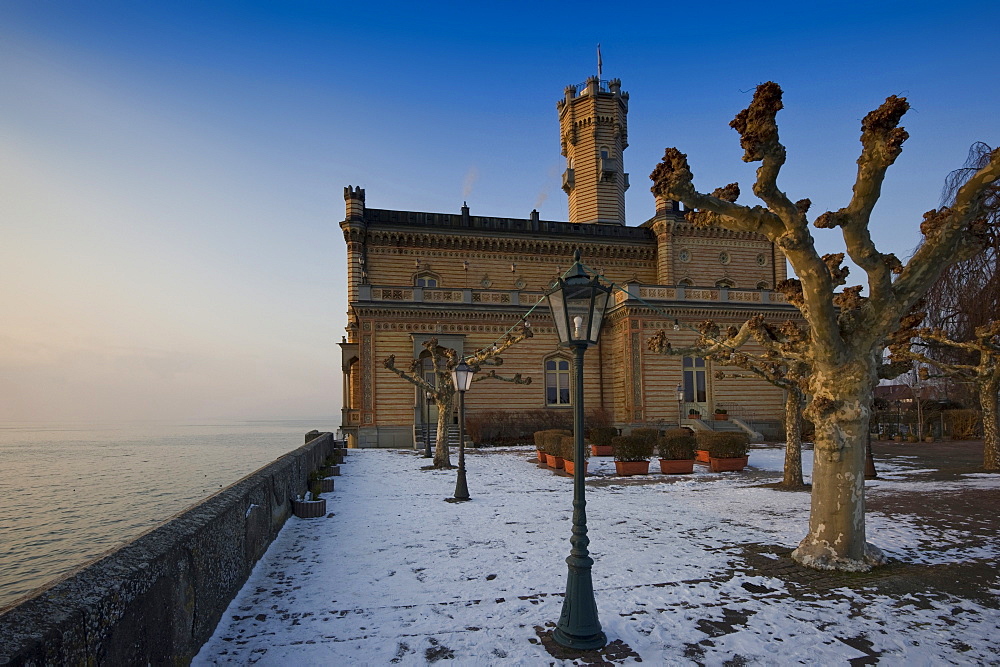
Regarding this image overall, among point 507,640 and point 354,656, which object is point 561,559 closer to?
point 507,640

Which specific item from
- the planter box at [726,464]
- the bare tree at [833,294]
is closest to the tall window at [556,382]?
the planter box at [726,464]

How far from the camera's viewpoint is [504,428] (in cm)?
2959

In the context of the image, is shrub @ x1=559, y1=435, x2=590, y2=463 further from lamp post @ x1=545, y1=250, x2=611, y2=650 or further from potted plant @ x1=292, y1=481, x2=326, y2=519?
lamp post @ x1=545, y1=250, x2=611, y2=650

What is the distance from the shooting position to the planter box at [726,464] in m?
17.9

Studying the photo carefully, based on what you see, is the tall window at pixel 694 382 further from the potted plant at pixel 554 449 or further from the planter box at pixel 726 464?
the potted plant at pixel 554 449

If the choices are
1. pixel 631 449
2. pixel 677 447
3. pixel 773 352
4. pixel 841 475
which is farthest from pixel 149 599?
pixel 677 447

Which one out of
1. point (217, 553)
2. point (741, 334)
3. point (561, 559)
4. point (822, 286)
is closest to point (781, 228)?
point (822, 286)

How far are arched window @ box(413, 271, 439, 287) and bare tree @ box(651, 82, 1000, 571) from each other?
2537cm

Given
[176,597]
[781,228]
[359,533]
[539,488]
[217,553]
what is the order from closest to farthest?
[176,597] → [217,553] → [781,228] → [359,533] → [539,488]

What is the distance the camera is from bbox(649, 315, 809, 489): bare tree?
9477 millimetres

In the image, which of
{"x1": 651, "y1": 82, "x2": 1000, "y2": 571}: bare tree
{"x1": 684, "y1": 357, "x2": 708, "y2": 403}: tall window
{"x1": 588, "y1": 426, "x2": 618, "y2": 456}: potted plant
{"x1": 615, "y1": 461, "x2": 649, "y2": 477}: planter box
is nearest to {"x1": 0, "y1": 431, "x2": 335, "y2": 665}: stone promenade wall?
{"x1": 651, "y1": 82, "x2": 1000, "y2": 571}: bare tree

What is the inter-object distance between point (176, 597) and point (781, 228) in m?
7.93

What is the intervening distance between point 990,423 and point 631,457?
10642 mm

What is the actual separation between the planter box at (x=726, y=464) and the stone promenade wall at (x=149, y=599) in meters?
14.3
